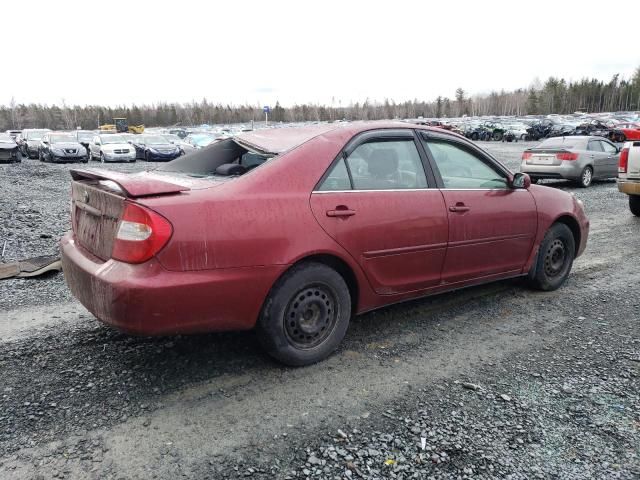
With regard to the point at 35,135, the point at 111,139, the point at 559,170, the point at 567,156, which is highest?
the point at 35,135

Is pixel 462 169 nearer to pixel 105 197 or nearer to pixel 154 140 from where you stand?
pixel 105 197

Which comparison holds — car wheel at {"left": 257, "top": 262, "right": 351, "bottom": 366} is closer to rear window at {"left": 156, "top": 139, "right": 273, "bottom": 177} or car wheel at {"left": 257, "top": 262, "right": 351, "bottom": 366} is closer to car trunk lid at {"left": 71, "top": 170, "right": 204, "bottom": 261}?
car trunk lid at {"left": 71, "top": 170, "right": 204, "bottom": 261}

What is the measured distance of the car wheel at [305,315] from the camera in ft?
10.0

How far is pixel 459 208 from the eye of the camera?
12.7 feet

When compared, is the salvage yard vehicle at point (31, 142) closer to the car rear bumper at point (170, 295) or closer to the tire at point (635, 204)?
the tire at point (635, 204)

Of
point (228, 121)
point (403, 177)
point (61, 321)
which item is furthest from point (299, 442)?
point (228, 121)

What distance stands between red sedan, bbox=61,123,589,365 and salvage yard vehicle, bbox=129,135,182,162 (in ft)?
73.2

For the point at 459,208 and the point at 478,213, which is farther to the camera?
the point at 478,213

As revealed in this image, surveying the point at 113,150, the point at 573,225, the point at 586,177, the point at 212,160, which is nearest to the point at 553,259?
the point at 573,225

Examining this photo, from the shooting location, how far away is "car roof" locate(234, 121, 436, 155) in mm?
3449

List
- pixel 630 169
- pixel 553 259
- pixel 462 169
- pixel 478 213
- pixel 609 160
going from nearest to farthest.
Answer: pixel 478 213, pixel 462 169, pixel 553 259, pixel 630 169, pixel 609 160

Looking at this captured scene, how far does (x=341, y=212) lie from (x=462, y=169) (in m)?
1.41

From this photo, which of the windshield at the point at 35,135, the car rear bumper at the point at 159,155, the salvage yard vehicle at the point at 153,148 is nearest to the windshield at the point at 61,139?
the salvage yard vehicle at the point at 153,148

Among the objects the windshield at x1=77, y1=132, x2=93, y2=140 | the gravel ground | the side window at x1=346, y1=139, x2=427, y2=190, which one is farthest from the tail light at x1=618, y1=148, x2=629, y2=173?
the windshield at x1=77, y1=132, x2=93, y2=140
